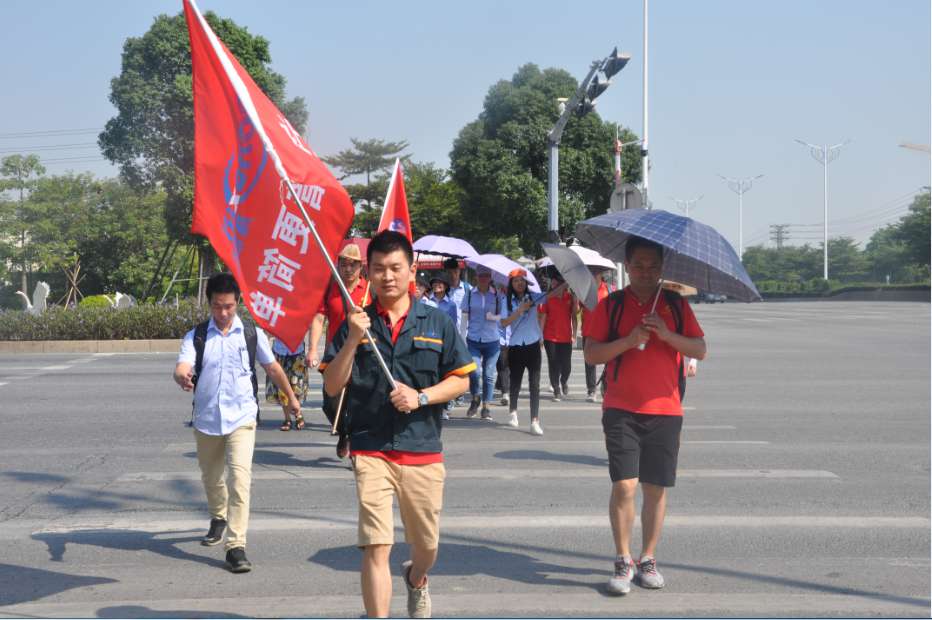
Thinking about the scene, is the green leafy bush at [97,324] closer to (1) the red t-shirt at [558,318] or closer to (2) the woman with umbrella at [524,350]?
(1) the red t-shirt at [558,318]

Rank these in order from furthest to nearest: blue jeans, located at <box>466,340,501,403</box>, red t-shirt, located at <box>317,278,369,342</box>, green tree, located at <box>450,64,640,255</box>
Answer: green tree, located at <box>450,64,640,255</box>, blue jeans, located at <box>466,340,501,403</box>, red t-shirt, located at <box>317,278,369,342</box>

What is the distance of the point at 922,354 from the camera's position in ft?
66.9

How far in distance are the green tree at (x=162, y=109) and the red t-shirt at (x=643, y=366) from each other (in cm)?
3291

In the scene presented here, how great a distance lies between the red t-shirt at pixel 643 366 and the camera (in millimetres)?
5176

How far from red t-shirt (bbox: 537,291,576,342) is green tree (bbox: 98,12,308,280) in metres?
26.2

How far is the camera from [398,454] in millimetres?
4164

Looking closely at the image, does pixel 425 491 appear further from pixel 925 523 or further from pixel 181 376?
pixel 925 523

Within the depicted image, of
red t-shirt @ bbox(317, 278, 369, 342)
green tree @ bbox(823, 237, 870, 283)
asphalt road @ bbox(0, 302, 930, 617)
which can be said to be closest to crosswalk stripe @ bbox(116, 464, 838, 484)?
asphalt road @ bbox(0, 302, 930, 617)

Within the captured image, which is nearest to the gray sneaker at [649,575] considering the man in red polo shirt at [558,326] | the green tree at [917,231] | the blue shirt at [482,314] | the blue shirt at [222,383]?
the blue shirt at [222,383]

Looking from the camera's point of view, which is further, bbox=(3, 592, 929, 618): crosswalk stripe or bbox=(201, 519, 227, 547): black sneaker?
bbox=(201, 519, 227, 547): black sneaker

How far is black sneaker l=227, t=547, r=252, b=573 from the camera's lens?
17.9 ft

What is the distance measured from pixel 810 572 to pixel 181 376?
353 cm

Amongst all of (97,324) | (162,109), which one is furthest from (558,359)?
(162,109)

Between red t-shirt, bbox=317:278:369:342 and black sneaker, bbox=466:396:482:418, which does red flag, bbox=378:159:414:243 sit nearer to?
red t-shirt, bbox=317:278:369:342
